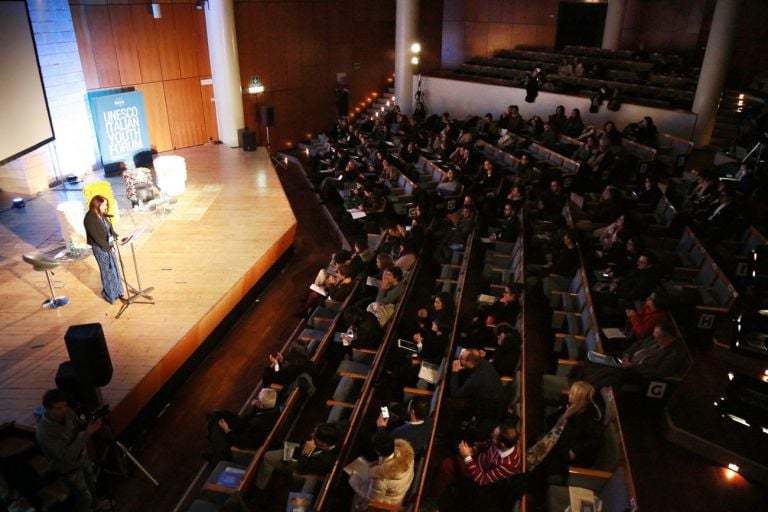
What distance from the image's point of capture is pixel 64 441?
329cm

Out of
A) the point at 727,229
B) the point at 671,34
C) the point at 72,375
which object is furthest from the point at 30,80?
the point at 671,34

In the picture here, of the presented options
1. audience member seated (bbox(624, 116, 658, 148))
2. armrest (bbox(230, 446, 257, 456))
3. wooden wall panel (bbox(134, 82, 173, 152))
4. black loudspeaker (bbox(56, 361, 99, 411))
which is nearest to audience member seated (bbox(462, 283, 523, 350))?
armrest (bbox(230, 446, 257, 456))

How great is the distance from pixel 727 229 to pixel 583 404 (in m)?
3.68

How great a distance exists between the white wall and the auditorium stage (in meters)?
5.60

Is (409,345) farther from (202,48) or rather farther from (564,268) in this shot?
(202,48)

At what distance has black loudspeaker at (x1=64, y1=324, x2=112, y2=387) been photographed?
384 centimetres

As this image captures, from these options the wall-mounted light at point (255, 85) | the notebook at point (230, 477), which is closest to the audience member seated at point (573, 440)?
the notebook at point (230, 477)

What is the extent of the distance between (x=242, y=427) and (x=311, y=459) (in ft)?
2.64

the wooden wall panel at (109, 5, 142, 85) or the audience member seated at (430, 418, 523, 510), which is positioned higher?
the wooden wall panel at (109, 5, 142, 85)

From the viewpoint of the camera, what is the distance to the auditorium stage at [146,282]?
4.70 m

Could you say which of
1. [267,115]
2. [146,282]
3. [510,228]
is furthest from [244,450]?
[267,115]

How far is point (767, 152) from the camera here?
787 centimetres

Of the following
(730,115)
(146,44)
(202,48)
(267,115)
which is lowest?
(267,115)

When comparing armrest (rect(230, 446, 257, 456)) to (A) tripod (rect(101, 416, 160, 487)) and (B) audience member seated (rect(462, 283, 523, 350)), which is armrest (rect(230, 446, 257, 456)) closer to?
(A) tripod (rect(101, 416, 160, 487))
